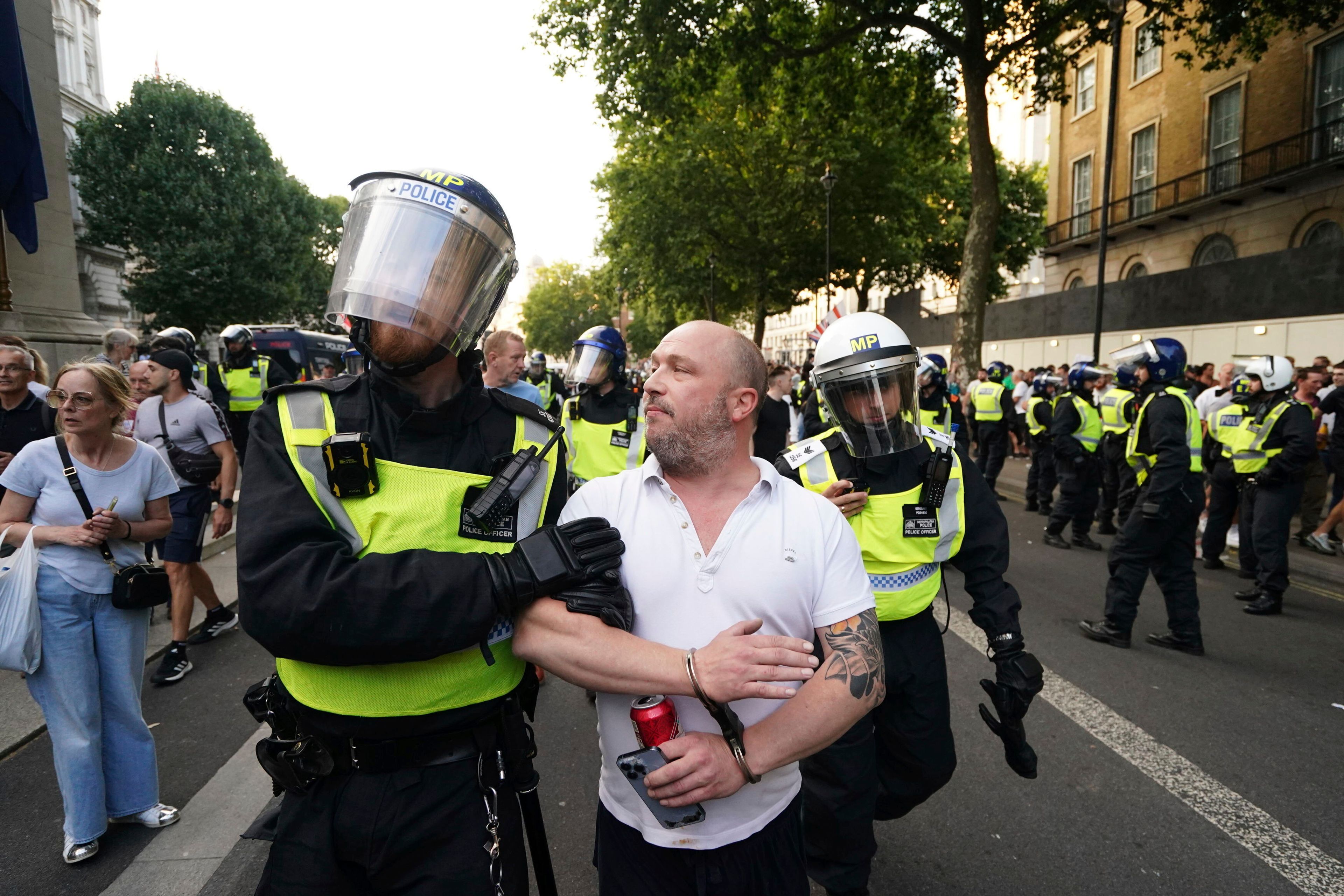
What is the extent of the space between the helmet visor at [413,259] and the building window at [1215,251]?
23.4 meters

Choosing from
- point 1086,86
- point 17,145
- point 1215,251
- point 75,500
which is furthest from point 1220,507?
point 1086,86

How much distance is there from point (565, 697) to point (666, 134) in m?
16.9

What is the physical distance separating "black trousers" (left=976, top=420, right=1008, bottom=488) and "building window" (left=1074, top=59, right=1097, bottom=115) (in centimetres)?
2092

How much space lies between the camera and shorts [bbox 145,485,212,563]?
189 inches

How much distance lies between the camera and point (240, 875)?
2842 mm

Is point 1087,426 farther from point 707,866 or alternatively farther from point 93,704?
point 93,704

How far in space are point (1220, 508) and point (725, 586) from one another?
7842 millimetres

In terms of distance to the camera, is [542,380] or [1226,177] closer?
[542,380]

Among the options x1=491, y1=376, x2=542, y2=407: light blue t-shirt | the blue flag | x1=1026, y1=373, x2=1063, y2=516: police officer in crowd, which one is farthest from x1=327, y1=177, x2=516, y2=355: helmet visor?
x1=1026, y1=373, x2=1063, y2=516: police officer in crowd

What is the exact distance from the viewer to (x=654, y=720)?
59.6 inches

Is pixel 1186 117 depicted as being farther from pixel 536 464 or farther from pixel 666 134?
pixel 536 464

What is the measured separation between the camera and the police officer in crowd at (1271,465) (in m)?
6.18

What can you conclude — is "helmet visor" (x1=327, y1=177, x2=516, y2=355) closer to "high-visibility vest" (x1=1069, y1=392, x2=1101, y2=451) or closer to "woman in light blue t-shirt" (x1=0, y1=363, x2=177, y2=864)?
"woman in light blue t-shirt" (x1=0, y1=363, x2=177, y2=864)

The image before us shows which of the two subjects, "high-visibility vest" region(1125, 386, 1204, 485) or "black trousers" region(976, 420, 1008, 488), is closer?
"high-visibility vest" region(1125, 386, 1204, 485)
